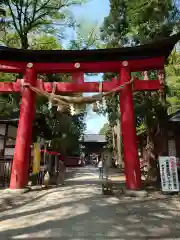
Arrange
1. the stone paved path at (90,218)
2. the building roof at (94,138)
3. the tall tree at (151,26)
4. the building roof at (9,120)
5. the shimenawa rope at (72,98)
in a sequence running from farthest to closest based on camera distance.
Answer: the building roof at (94,138)
the building roof at (9,120)
the tall tree at (151,26)
the shimenawa rope at (72,98)
the stone paved path at (90,218)

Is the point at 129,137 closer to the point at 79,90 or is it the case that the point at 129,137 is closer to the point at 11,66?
the point at 79,90

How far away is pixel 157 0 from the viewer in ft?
32.6

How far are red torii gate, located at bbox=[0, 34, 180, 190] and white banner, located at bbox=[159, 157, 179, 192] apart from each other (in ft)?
3.25

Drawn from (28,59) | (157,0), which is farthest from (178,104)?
(28,59)

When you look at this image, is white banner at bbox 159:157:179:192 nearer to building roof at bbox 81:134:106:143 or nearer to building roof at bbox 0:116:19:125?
building roof at bbox 0:116:19:125

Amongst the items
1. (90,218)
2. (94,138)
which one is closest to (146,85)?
(90,218)

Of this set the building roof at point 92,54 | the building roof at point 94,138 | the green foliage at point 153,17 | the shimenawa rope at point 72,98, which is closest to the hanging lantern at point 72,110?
the shimenawa rope at point 72,98

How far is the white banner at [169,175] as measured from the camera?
8.03 m

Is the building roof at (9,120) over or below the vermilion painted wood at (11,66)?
below

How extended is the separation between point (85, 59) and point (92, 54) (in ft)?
1.33

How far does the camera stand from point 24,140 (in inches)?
345

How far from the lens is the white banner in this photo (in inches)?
316

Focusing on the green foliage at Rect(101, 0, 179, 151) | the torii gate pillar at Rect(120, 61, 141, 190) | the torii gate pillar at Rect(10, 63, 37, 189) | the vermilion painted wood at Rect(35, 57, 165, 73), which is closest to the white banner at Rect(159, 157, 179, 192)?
the torii gate pillar at Rect(120, 61, 141, 190)

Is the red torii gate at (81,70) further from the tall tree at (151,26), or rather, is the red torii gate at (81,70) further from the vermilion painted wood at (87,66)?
the tall tree at (151,26)
